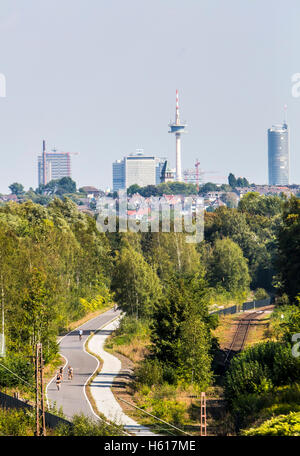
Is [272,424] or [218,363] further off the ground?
[272,424]

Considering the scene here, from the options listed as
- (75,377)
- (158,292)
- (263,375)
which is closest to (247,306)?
(158,292)

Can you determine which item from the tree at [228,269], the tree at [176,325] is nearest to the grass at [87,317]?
the tree at [228,269]

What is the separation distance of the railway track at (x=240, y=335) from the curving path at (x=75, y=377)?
7.33 meters

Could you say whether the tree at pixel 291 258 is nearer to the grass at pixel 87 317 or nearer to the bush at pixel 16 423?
the grass at pixel 87 317

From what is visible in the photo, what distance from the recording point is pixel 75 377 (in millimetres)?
31172

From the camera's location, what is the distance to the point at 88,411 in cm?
2447

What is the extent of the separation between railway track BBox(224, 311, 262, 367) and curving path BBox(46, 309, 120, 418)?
7.33 m

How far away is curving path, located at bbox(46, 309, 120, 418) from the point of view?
25.3 m

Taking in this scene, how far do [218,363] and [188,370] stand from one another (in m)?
6.55

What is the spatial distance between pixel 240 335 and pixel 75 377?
1705cm

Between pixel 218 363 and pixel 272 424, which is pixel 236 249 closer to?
pixel 218 363

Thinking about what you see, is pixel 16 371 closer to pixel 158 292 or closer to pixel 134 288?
pixel 134 288

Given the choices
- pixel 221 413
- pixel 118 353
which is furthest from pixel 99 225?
pixel 221 413
